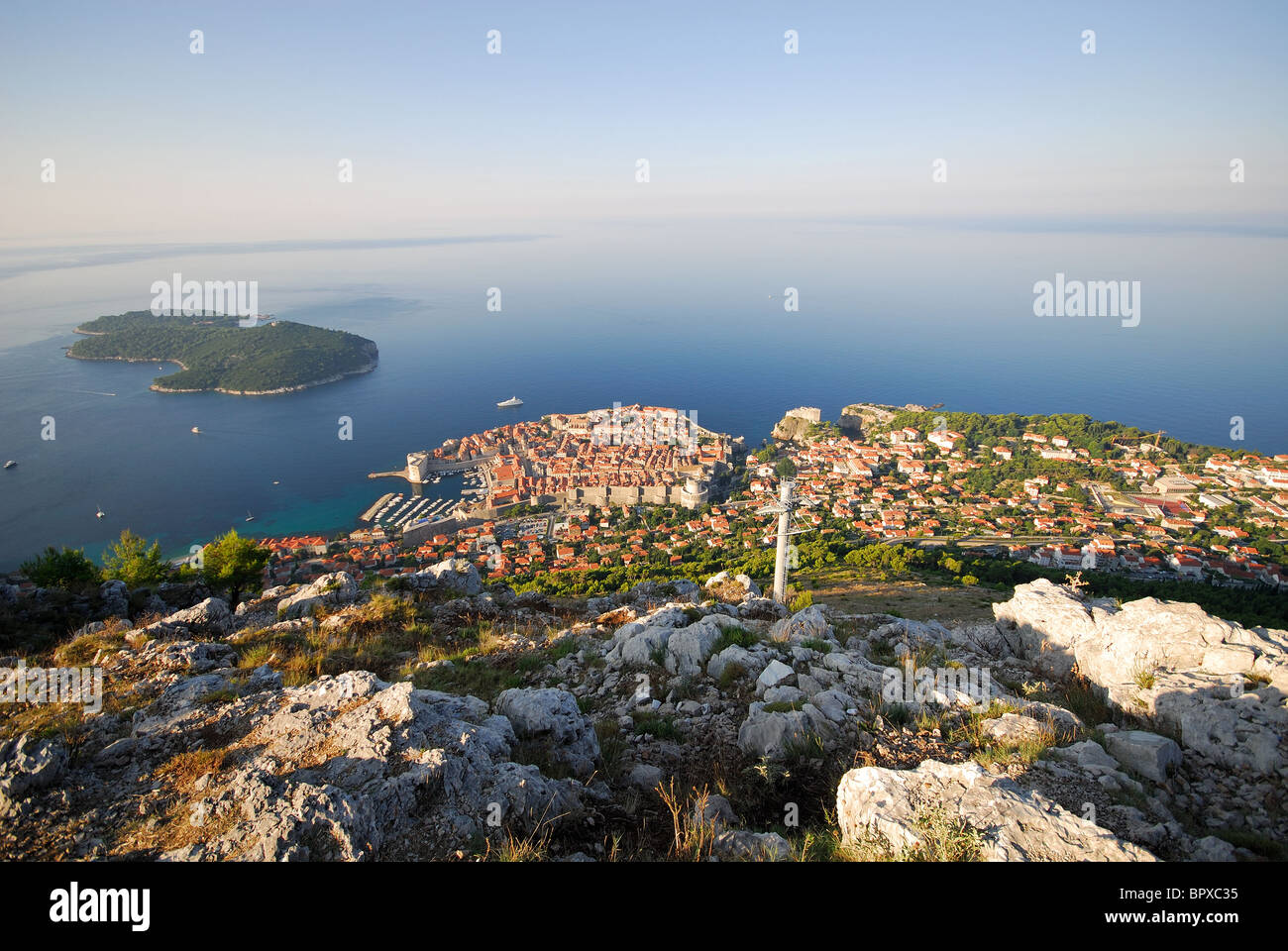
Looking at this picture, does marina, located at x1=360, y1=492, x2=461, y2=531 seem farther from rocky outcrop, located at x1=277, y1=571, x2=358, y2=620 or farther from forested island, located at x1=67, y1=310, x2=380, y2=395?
forested island, located at x1=67, y1=310, x2=380, y2=395

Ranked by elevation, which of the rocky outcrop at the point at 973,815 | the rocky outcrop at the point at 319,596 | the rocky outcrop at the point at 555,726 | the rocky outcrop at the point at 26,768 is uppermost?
the rocky outcrop at the point at 26,768

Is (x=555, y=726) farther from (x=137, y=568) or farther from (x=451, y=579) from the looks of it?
(x=137, y=568)

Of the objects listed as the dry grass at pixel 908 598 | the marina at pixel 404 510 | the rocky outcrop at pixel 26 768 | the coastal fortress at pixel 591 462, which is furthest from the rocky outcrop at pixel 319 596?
the marina at pixel 404 510

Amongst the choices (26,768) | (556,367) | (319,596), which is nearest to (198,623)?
(319,596)

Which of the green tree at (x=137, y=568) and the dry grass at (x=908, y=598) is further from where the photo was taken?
the dry grass at (x=908, y=598)

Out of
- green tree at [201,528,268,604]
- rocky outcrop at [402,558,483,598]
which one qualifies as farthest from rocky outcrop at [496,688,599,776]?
green tree at [201,528,268,604]

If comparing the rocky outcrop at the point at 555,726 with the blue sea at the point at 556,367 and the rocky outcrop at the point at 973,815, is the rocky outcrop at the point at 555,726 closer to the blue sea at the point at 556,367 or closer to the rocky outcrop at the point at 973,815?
the rocky outcrop at the point at 973,815

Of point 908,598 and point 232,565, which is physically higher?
point 232,565
